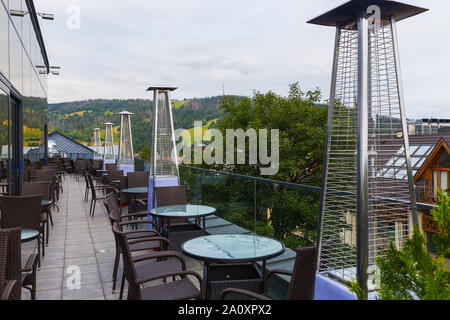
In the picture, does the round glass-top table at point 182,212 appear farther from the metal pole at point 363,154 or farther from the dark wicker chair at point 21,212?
the metal pole at point 363,154

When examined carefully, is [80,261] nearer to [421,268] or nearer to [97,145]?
[421,268]

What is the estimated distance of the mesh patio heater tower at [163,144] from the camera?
6.68 meters

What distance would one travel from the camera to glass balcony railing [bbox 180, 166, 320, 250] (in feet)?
13.7

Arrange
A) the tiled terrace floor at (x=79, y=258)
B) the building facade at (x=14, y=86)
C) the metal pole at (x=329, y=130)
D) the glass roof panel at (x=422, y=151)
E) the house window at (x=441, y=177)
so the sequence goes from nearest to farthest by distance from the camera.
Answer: the metal pole at (x=329, y=130), the tiled terrace floor at (x=79, y=258), the building facade at (x=14, y=86), the house window at (x=441, y=177), the glass roof panel at (x=422, y=151)

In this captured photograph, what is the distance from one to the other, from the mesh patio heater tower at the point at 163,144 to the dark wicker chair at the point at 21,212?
2735 mm

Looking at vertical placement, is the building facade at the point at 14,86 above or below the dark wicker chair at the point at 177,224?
above

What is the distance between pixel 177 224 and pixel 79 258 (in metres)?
1.32

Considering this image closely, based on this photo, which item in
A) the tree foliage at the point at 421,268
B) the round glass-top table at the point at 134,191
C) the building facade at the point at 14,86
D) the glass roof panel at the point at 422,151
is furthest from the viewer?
the glass roof panel at the point at 422,151

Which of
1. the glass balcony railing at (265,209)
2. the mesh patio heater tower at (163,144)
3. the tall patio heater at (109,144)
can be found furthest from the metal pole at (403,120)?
the tall patio heater at (109,144)

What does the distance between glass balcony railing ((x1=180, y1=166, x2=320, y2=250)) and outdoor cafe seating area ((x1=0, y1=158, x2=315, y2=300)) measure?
0.53 meters

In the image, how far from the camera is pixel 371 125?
1.91m

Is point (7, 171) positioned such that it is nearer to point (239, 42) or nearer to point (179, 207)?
point (179, 207)

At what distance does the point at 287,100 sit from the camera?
2341 centimetres
